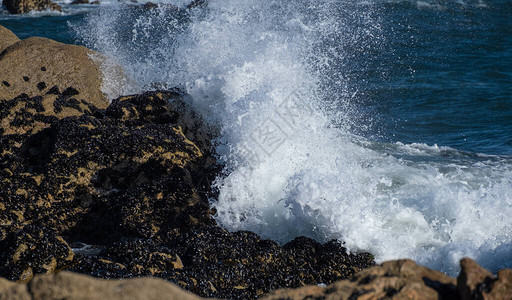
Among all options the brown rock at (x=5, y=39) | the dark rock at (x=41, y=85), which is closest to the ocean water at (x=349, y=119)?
the dark rock at (x=41, y=85)

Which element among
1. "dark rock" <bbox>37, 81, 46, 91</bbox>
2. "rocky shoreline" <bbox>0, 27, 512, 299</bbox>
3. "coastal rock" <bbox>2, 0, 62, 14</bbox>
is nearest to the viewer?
"rocky shoreline" <bbox>0, 27, 512, 299</bbox>

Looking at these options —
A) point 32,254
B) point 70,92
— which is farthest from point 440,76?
point 32,254

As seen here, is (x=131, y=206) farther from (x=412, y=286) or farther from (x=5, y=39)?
(x=5, y=39)

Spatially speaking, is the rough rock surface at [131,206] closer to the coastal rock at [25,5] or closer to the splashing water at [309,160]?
the splashing water at [309,160]

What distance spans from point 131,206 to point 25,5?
64.6 feet

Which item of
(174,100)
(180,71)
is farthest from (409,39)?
(174,100)

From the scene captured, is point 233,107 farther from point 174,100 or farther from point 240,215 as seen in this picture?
point 240,215

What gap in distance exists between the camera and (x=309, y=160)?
6809mm

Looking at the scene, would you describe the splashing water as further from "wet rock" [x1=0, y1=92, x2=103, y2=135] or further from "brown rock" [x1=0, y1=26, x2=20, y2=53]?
"wet rock" [x1=0, y1=92, x2=103, y2=135]

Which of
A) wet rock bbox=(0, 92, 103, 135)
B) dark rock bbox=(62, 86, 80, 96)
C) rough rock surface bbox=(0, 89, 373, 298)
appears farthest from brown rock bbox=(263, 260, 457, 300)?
dark rock bbox=(62, 86, 80, 96)

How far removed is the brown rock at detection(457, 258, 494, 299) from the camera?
2.10m

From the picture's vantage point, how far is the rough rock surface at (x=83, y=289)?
74.7 inches

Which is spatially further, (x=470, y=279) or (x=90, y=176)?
(x=90, y=176)

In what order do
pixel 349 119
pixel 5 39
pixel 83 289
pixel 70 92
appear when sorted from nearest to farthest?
pixel 83 289 < pixel 70 92 < pixel 5 39 < pixel 349 119
